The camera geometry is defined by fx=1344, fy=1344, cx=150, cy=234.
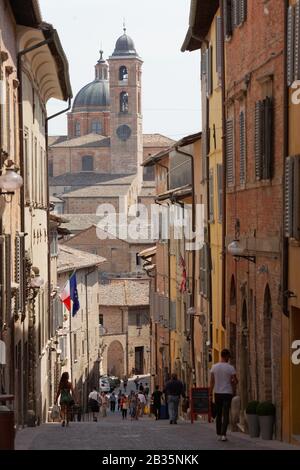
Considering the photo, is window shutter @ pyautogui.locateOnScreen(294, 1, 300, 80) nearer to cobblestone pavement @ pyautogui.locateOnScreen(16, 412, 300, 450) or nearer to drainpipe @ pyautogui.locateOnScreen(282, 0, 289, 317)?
drainpipe @ pyautogui.locateOnScreen(282, 0, 289, 317)

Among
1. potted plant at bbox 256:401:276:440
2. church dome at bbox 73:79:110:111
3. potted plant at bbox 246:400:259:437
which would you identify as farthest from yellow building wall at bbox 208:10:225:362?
church dome at bbox 73:79:110:111

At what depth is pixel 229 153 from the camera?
28.1 meters

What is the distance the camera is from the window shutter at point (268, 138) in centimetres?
2152

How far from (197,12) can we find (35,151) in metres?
5.83

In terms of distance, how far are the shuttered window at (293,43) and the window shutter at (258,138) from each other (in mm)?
2780

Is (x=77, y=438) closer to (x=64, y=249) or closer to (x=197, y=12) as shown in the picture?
(x=197, y=12)

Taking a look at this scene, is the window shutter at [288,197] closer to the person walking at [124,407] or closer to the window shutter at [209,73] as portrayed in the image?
the window shutter at [209,73]

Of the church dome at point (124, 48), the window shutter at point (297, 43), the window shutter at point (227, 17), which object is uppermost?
the church dome at point (124, 48)

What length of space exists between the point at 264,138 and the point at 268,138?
38 centimetres

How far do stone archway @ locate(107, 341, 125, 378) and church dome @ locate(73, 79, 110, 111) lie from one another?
8444 centimetres

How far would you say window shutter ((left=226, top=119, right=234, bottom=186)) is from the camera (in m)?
27.7

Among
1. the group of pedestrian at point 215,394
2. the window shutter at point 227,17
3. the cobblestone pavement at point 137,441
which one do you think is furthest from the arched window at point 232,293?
the window shutter at point 227,17

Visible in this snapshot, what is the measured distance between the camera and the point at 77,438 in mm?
21328

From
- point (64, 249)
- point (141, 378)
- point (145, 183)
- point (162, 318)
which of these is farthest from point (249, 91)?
point (145, 183)
